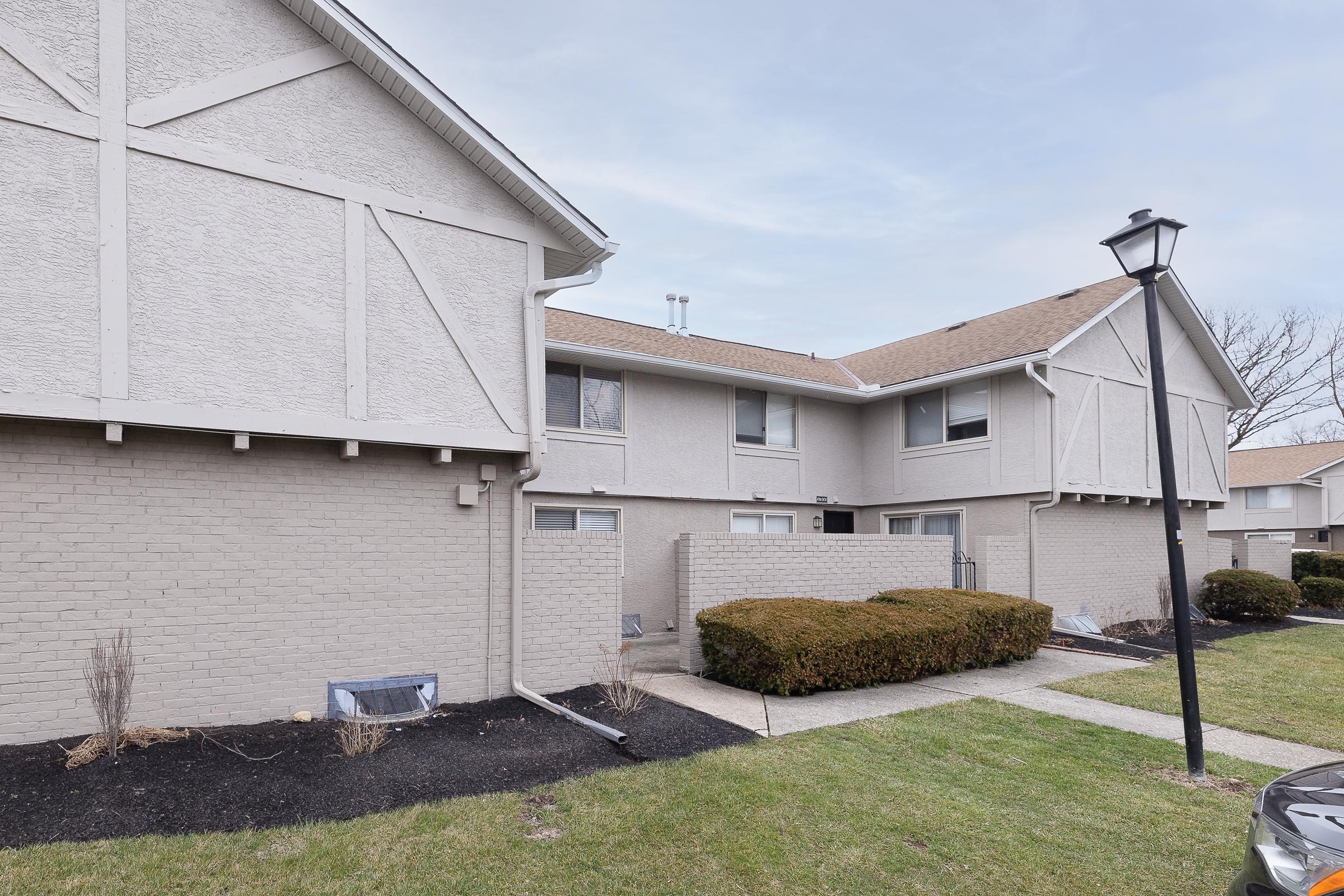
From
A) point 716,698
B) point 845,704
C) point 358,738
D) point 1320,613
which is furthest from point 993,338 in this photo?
point 358,738

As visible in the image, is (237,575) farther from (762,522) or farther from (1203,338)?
(1203,338)

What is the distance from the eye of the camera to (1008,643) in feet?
37.2

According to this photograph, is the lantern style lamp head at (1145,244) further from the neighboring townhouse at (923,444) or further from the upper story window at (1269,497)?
the upper story window at (1269,497)

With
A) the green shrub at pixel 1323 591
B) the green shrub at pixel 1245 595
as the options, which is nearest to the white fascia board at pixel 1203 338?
the green shrub at pixel 1245 595

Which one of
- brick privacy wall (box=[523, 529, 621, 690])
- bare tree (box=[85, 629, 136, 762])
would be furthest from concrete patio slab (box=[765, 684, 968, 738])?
bare tree (box=[85, 629, 136, 762])

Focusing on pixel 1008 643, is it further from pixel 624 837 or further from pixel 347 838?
pixel 347 838

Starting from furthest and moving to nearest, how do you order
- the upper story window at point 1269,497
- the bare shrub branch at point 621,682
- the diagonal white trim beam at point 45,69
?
the upper story window at point 1269,497, the bare shrub branch at point 621,682, the diagonal white trim beam at point 45,69

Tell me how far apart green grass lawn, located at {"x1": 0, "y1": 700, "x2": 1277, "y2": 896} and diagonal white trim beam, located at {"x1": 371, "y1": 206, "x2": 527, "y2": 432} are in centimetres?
403

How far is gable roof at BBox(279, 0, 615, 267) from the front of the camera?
770 cm

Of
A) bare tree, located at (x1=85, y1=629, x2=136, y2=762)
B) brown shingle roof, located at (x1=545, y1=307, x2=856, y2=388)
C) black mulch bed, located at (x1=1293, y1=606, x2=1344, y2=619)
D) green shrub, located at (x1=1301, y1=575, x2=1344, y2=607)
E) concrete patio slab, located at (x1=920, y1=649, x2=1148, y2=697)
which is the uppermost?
brown shingle roof, located at (x1=545, y1=307, x2=856, y2=388)

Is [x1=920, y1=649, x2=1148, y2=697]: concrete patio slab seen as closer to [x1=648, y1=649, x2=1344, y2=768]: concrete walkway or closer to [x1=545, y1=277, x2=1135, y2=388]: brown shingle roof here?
[x1=648, y1=649, x2=1344, y2=768]: concrete walkway

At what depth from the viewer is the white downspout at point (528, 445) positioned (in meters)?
8.60

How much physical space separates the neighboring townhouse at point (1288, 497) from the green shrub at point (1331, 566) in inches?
313

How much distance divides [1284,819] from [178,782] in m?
6.59
